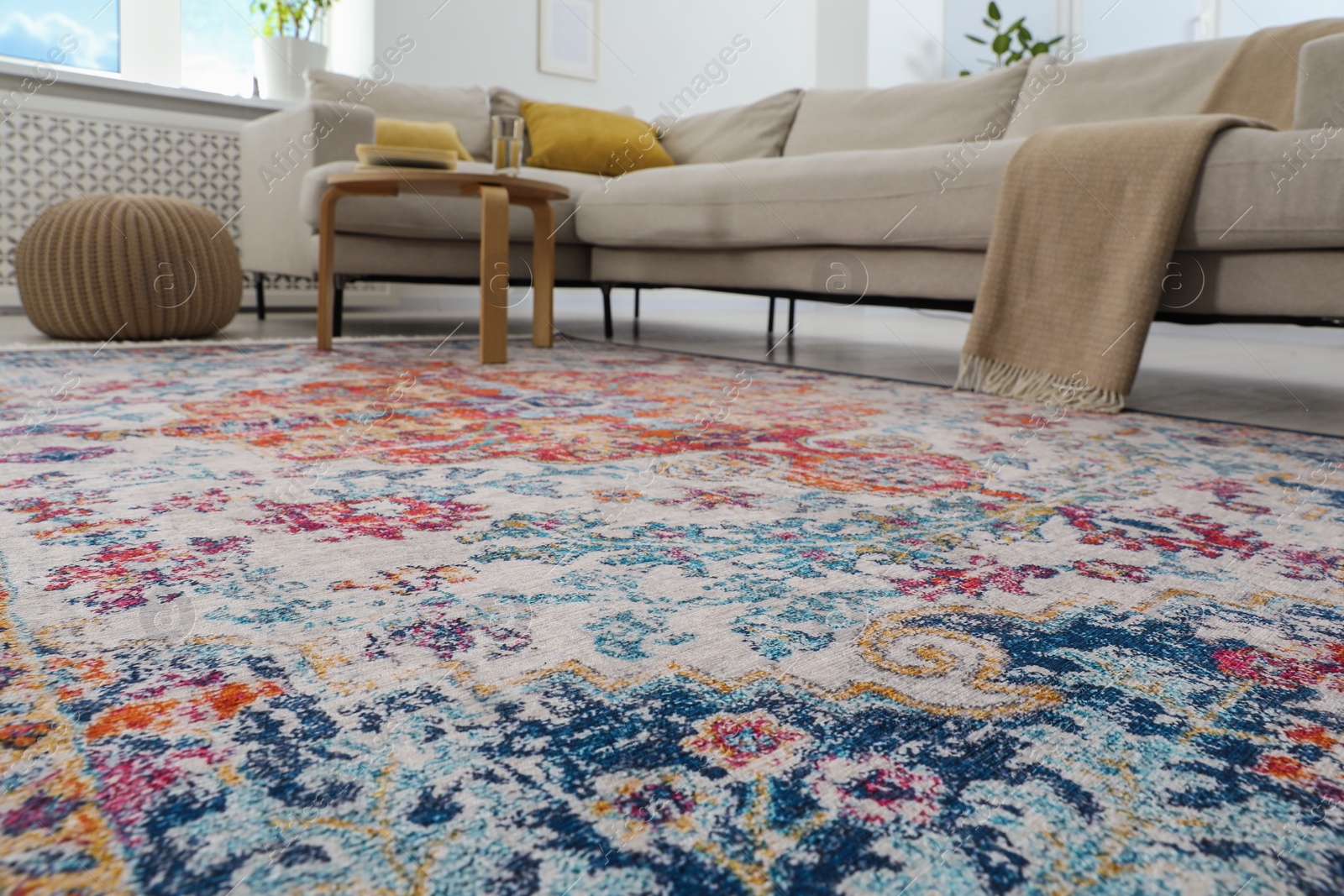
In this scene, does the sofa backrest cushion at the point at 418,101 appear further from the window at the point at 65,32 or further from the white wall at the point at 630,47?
the window at the point at 65,32

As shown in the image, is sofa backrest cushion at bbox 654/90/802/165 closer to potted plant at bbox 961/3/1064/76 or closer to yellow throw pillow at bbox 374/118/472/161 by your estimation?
yellow throw pillow at bbox 374/118/472/161

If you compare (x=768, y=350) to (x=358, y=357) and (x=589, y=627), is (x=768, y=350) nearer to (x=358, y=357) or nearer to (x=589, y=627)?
(x=358, y=357)

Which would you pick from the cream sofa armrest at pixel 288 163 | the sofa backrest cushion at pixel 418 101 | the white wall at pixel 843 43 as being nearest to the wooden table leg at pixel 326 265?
the cream sofa armrest at pixel 288 163

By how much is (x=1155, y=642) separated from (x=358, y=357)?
1.88 meters

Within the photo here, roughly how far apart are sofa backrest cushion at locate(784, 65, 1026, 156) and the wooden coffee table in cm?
108

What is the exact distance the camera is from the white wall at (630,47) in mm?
→ 4020

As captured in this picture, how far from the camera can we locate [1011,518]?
925mm

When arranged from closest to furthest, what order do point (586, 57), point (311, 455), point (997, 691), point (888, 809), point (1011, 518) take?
1. point (888, 809)
2. point (997, 691)
3. point (1011, 518)
4. point (311, 455)
5. point (586, 57)

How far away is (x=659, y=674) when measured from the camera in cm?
56

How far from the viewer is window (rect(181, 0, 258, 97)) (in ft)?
11.8

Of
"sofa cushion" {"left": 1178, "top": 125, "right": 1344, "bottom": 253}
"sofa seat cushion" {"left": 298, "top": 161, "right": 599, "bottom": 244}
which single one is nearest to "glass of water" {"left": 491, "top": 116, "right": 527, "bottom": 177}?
"sofa seat cushion" {"left": 298, "top": 161, "right": 599, "bottom": 244}

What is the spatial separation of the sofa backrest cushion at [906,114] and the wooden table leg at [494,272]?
4.36 feet

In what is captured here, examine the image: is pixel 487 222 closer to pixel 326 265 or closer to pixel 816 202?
pixel 326 265

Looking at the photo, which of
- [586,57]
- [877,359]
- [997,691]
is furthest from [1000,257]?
[586,57]
